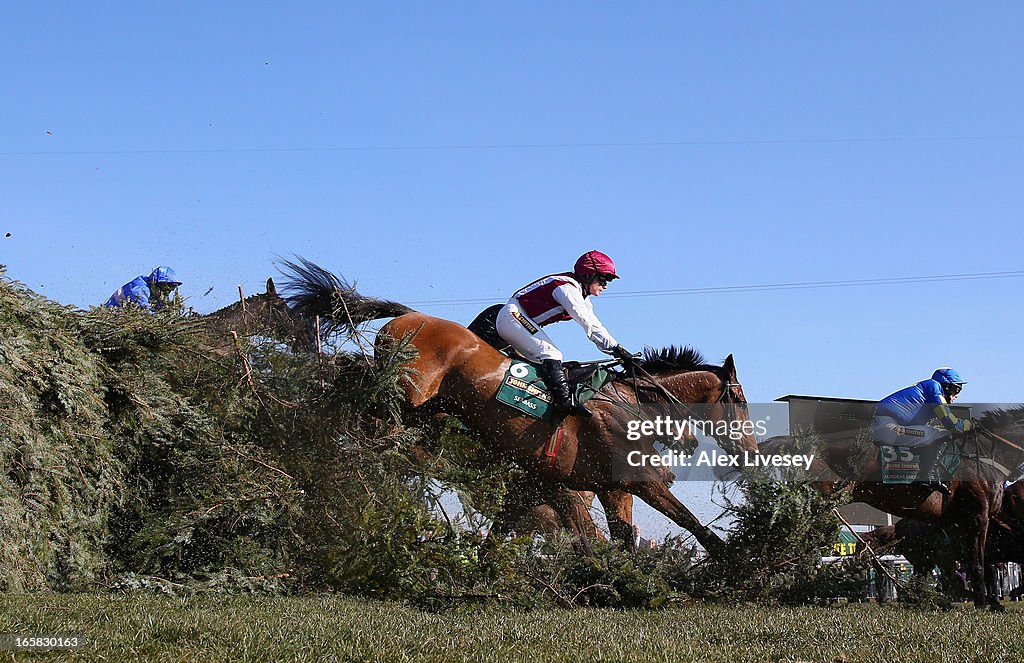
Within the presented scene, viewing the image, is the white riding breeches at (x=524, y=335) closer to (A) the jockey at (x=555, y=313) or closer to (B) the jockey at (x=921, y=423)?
(A) the jockey at (x=555, y=313)

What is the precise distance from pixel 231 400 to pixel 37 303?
5.27 feet

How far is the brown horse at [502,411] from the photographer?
27.7ft

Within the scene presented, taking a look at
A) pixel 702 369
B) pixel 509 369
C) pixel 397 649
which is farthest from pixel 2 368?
pixel 702 369

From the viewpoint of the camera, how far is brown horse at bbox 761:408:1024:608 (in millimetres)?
10516

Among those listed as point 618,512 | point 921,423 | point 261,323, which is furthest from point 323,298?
point 921,423

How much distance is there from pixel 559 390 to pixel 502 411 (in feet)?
1.74

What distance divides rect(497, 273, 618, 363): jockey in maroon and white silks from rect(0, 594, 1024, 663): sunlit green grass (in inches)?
102

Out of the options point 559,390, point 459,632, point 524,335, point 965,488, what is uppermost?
point 524,335

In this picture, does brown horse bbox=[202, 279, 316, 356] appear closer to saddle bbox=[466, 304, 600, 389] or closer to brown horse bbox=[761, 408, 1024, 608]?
saddle bbox=[466, 304, 600, 389]

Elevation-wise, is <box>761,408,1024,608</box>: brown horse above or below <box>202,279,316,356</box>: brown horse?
below

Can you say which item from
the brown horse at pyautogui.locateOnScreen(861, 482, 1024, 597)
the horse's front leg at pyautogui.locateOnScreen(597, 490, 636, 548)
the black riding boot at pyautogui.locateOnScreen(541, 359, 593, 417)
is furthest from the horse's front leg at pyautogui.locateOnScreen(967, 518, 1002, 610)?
the black riding boot at pyautogui.locateOnScreen(541, 359, 593, 417)

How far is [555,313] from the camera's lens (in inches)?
360

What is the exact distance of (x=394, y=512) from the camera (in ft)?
23.5

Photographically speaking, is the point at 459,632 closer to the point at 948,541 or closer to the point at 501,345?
the point at 501,345
